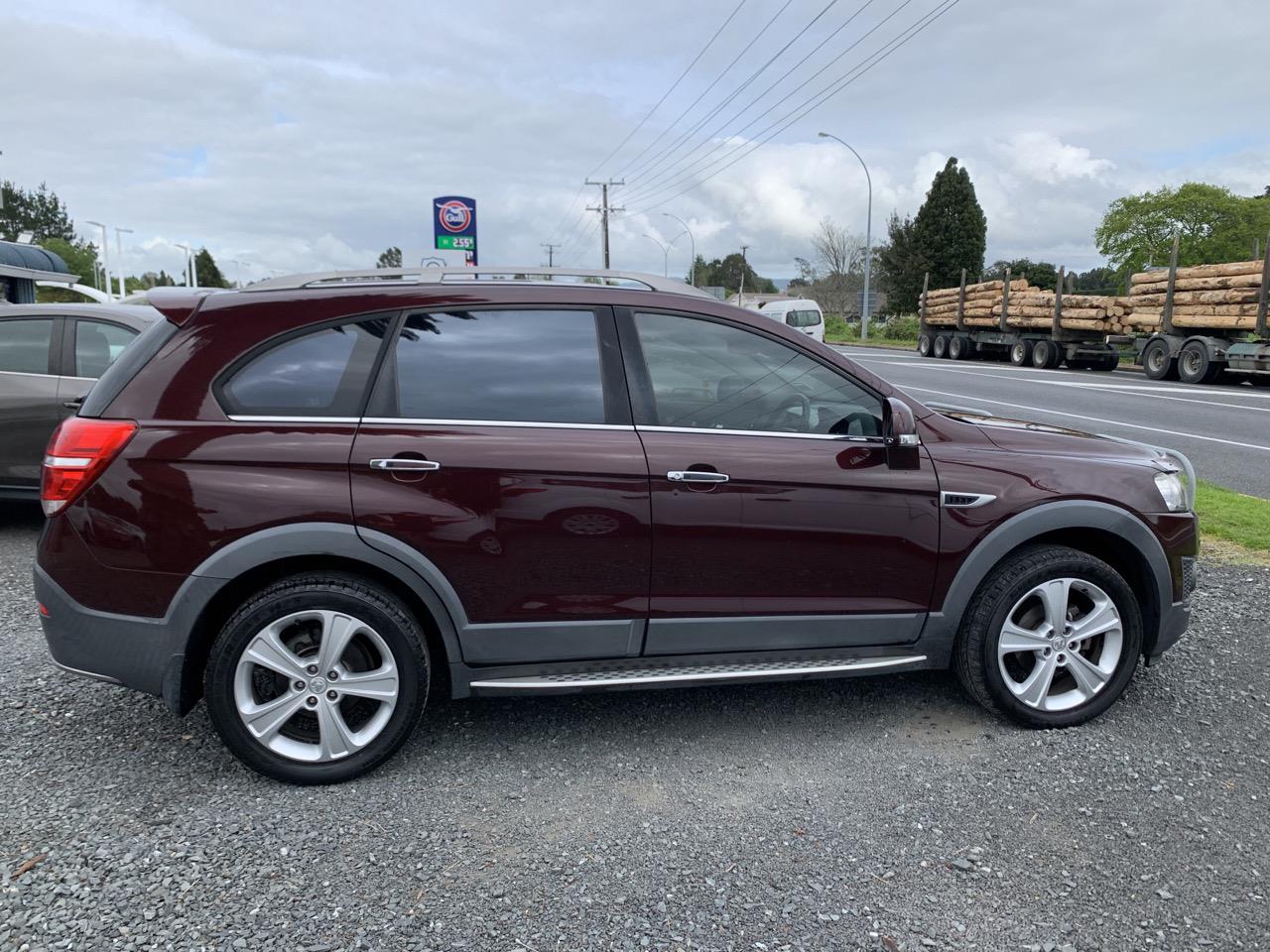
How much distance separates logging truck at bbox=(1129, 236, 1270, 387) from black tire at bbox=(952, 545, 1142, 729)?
18.7 metres

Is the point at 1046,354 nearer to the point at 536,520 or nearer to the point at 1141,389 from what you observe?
the point at 1141,389

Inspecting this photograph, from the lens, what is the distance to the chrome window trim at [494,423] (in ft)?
10.1

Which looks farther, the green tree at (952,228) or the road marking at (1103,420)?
the green tree at (952,228)

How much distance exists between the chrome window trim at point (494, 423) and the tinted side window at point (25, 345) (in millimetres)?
4549

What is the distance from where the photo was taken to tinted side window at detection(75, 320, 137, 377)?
6.30 metres

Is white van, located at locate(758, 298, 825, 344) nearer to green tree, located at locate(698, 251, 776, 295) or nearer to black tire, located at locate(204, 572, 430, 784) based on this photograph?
black tire, located at locate(204, 572, 430, 784)

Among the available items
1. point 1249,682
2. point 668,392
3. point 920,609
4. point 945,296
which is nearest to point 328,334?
point 668,392

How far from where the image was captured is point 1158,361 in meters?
21.5

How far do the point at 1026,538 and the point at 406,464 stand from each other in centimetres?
230

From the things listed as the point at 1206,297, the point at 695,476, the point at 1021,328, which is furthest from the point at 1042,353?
the point at 695,476

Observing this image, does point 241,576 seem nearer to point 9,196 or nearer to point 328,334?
point 328,334

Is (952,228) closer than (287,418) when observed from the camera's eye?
No

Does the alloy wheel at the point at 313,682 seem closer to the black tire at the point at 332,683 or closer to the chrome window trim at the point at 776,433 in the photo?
the black tire at the point at 332,683

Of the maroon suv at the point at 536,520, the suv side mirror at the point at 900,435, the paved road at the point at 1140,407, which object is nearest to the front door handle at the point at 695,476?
the maroon suv at the point at 536,520
